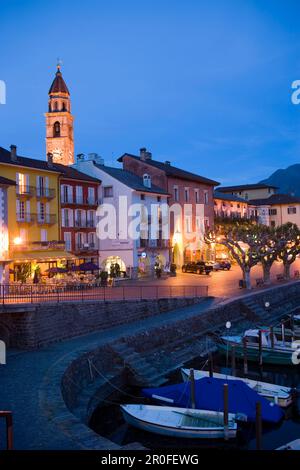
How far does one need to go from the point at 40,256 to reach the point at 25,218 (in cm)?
421

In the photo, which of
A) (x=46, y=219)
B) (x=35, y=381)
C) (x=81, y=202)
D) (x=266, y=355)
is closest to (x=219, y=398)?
(x=35, y=381)

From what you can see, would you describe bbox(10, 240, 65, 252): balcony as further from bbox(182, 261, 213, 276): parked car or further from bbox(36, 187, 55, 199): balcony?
bbox(182, 261, 213, 276): parked car

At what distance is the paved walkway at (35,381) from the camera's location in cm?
1425

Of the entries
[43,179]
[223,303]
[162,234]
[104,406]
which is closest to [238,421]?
[104,406]

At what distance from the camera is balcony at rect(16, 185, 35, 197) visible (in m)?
45.6

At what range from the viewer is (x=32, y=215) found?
47.4 m

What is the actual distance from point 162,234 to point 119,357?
36.0 meters

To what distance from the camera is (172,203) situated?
63.1m

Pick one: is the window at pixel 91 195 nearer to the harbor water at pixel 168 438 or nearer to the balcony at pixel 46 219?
the balcony at pixel 46 219

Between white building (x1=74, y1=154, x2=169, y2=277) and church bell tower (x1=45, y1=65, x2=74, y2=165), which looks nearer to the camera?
white building (x1=74, y1=154, x2=169, y2=277)

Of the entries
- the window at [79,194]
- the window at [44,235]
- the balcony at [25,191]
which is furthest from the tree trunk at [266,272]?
the balcony at [25,191]

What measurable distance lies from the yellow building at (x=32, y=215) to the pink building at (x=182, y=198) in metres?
15.0

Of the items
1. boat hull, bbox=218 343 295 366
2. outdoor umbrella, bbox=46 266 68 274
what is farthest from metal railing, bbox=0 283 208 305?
boat hull, bbox=218 343 295 366

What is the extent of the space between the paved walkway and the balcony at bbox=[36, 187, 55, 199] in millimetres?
19987
